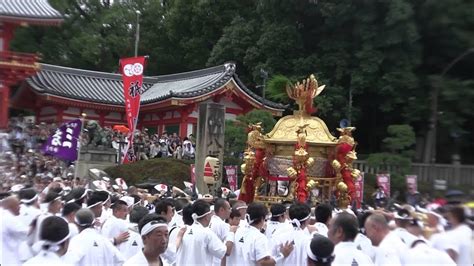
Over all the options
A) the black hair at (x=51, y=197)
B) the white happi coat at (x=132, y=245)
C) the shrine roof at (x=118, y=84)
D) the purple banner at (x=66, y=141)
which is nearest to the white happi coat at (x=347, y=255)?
the white happi coat at (x=132, y=245)

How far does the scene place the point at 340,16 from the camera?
27.2 meters

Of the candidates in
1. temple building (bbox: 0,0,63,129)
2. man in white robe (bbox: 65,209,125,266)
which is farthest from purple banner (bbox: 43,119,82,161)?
temple building (bbox: 0,0,63,129)

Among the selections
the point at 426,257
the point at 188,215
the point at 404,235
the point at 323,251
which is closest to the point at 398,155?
the point at 188,215

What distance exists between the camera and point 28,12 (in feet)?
87.6

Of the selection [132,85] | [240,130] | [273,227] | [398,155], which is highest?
[132,85]

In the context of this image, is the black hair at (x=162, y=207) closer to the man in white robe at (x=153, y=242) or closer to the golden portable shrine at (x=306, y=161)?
the man in white robe at (x=153, y=242)

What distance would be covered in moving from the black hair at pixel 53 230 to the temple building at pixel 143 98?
23517 mm

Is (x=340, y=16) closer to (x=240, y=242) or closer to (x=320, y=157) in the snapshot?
(x=320, y=157)

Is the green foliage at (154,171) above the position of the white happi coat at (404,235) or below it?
below

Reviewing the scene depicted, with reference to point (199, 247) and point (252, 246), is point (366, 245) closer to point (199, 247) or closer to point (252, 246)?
point (252, 246)

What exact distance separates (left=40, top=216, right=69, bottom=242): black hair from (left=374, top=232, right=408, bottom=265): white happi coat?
2725mm

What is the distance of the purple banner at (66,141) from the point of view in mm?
15047

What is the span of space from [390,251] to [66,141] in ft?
35.3

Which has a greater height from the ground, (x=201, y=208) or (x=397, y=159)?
(x=397, y=159)
